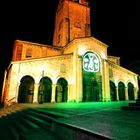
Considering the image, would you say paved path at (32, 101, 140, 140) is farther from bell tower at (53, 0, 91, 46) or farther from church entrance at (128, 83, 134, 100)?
church entrance at (128, 83, 134, 100)

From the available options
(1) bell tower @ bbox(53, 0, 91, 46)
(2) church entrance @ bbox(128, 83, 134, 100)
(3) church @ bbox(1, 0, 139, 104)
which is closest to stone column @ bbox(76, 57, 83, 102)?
(3) church @ bbox(1, 0, 139, 104)

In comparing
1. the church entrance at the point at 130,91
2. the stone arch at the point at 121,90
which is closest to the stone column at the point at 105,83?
the stone arch at the point at 121,90

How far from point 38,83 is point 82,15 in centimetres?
2104

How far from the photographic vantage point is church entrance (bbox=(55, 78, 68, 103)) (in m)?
22.9

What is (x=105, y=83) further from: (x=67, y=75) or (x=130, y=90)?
(x=130, y=90)

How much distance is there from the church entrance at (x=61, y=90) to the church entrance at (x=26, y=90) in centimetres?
413

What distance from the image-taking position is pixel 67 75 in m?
22.4

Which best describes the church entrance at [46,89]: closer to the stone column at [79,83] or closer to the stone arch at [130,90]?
the stone column at [79,83]

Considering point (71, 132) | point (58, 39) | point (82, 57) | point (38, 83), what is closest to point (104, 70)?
point (82, 57)

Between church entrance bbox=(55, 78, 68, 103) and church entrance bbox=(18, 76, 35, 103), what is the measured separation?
4127mm

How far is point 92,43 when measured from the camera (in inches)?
990

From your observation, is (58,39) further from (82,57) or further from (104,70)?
(104,70)

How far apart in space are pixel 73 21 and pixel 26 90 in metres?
19.1

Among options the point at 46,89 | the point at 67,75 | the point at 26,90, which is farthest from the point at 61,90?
the point at 26,90
